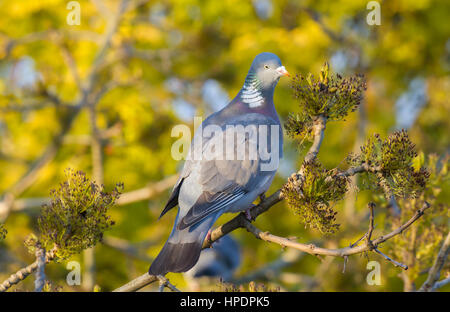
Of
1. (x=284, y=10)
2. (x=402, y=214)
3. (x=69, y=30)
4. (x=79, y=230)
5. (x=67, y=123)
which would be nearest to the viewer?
(x=79, y=230)

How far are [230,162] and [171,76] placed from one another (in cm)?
695

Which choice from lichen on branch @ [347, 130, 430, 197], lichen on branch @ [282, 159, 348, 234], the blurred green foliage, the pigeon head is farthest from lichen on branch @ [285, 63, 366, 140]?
the blurred green foliage

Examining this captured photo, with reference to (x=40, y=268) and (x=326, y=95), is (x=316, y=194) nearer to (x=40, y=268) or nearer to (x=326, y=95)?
(x=326, y=95)

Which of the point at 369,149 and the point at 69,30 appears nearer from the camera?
the point at 369,149

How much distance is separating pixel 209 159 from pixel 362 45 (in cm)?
702

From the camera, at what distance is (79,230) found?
7.98 feet

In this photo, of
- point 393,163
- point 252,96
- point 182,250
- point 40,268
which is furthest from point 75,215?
point 252,96

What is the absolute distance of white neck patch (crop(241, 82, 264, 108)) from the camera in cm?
373

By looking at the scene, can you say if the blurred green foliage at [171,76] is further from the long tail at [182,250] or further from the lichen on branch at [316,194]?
the lichen on branch at [316,194]

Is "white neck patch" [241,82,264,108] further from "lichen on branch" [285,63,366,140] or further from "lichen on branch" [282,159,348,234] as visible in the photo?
"lichen on branch" [282,159,348,234]

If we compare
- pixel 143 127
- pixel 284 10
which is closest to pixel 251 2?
pixel 284 10

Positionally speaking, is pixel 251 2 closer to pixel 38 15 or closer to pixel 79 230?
pixel 38 15

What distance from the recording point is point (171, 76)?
10141 mm

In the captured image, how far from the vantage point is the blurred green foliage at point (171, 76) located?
28.4 ft
